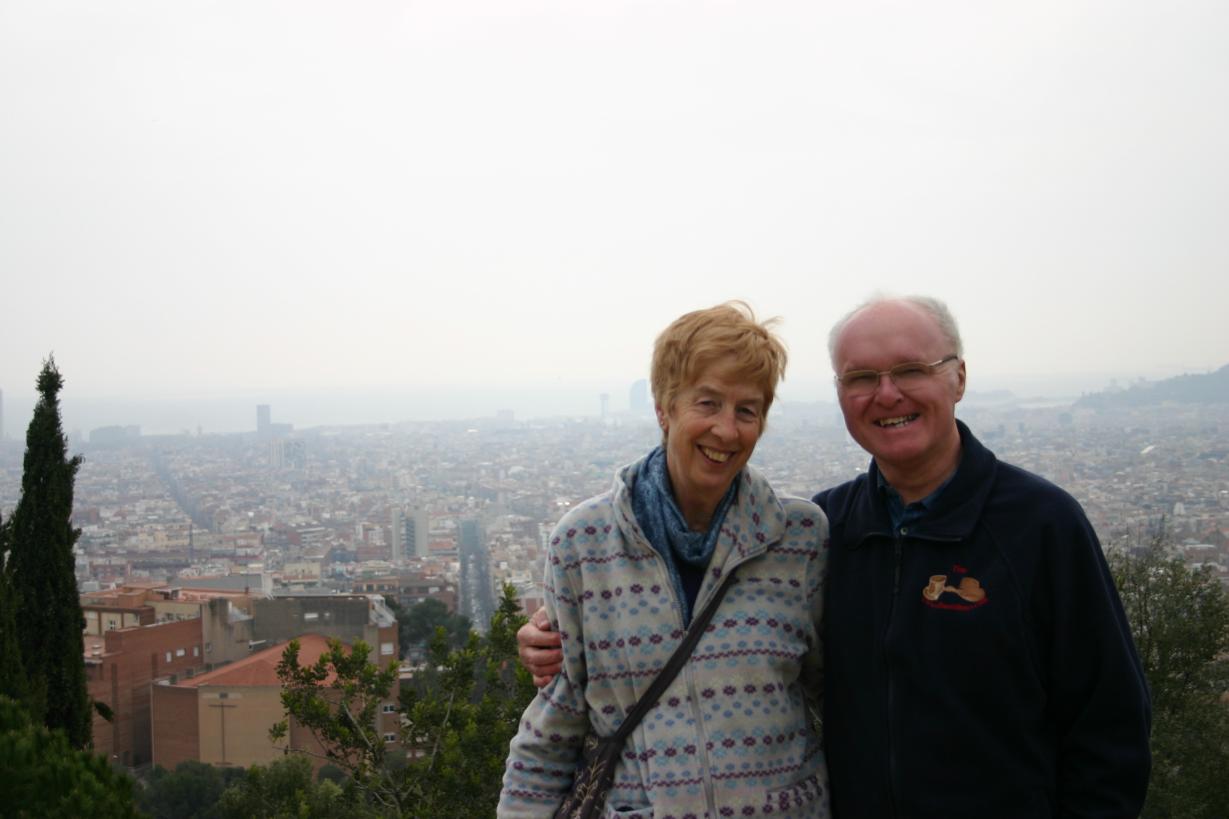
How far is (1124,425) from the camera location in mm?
29203

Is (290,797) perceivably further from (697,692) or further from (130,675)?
(130,675)

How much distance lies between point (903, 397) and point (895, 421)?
5cm

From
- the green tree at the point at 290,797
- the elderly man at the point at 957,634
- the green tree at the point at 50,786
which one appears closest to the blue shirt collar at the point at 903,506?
the elderly man at the point at 957,634

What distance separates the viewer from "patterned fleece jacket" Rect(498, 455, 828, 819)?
1.69m

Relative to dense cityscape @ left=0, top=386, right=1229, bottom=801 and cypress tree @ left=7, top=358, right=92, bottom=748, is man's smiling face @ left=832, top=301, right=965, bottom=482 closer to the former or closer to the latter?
dense cityscape @ left=0, top=386, right=1229, bottom=801

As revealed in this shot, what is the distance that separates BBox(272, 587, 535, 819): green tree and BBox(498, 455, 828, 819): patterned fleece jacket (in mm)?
4009

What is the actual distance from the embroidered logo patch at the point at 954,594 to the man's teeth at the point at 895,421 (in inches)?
11.3

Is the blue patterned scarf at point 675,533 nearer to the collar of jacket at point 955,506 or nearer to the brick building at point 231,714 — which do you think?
the collar of jacket at point 955,506

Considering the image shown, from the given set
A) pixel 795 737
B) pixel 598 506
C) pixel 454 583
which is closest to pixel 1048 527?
pixel 795 737

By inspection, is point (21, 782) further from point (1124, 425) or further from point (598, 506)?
point (1124, 425)

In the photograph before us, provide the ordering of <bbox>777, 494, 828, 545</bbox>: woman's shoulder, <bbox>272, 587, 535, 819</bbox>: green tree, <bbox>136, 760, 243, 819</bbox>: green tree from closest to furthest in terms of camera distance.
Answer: <bbox>777, 494, 828, 545</bbox>: woman's shoulder → <bbox>272, 587, 535, 819</bbox>: green tree → <bbox>136, 760, 243, 819</bbox>: green tree

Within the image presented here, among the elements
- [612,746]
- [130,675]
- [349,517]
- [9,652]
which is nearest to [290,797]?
[9,652]

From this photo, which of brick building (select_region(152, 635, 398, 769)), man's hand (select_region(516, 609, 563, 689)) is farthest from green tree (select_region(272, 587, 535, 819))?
brick building (select_region(152, 635, 398, 769))

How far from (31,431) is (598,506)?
1053 centimetres
